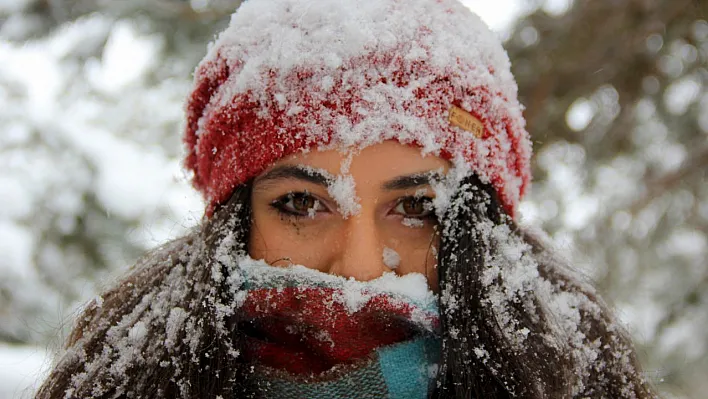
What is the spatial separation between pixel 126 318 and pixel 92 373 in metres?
0.15

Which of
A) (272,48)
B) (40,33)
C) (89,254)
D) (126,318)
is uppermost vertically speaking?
(40,33)

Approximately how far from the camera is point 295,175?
4.38 ft

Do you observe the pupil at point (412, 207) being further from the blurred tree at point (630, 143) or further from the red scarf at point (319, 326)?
A: the blurred tree at point (630, 143)

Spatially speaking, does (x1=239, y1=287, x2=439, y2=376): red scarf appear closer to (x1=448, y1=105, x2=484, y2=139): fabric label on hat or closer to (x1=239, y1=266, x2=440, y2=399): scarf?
(x1=239, y1=266, x2=440, y2=399): scarf

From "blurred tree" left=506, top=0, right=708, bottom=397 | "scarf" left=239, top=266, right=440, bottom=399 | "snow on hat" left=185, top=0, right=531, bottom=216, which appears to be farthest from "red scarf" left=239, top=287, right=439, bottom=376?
"blurred tree" left=506, top=0, right=708, bottom=397

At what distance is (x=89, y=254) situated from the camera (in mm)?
3207

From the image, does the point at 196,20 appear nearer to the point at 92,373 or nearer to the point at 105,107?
the point at 105,107

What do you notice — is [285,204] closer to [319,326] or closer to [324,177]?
[324,177]

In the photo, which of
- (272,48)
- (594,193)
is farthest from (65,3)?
(594,193)

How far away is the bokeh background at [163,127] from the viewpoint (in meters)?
2.85

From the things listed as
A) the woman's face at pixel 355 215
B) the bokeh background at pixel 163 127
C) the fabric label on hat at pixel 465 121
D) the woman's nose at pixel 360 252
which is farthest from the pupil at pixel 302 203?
the bokeh background at pixel 163 127

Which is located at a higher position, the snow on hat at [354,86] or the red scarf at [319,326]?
the snow on hat at [354,86]

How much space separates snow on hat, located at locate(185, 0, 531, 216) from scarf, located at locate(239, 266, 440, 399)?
32 centimetres

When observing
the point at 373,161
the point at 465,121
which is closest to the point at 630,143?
the point at 465,121
